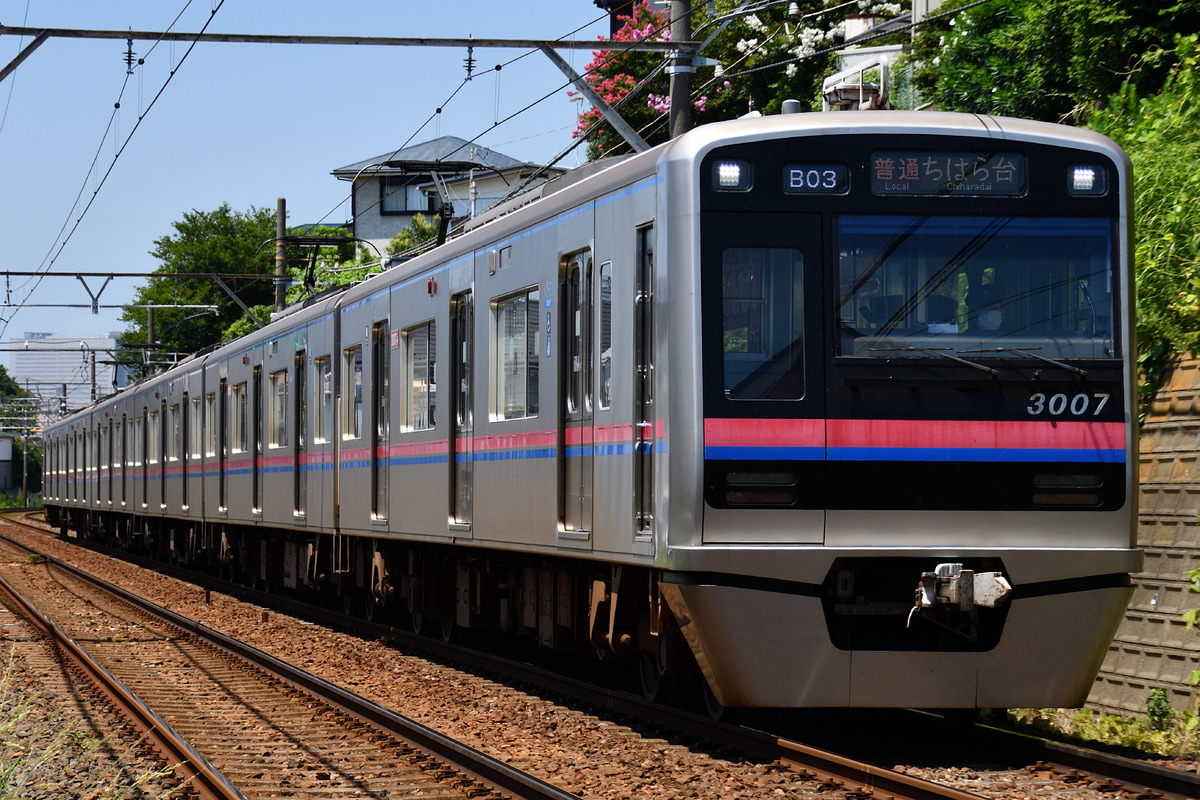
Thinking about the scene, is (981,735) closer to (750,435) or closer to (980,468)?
(980,468)

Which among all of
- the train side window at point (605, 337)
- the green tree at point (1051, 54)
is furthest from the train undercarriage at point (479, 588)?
the green tree at point (1051, 54)

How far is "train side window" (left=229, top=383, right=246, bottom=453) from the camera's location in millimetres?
Result: 20266

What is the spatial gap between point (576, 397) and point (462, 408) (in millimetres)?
2343

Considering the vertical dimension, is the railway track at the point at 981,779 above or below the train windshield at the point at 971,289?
below

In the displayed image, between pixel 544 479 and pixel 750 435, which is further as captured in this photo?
pixel 544 479

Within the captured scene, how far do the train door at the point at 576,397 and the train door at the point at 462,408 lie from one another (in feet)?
6.21

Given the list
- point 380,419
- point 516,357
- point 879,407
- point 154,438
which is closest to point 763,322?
point 879,407

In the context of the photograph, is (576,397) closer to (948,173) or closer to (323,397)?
(948,173)

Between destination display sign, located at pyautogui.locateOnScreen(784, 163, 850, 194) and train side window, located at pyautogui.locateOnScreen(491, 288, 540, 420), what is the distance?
258 cm

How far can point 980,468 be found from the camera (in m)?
7.43

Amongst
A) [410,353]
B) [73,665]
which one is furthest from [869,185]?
[73,665]

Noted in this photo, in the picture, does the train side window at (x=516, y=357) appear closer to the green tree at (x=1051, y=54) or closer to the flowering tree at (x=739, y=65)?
the green tree at (x=1051, y=54)

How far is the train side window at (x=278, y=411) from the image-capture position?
17703 millimetres

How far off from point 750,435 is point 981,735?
1.96 m
